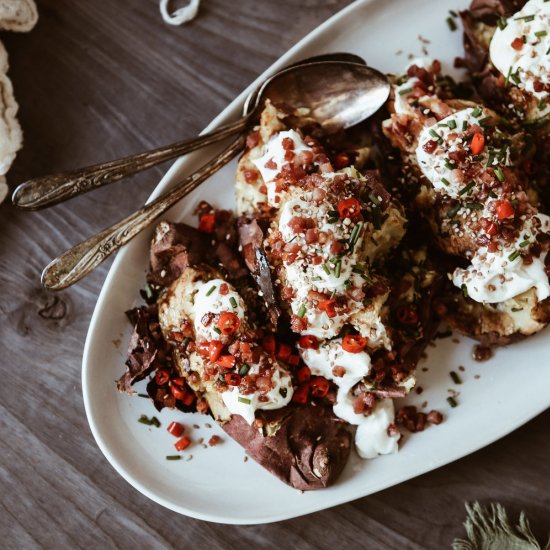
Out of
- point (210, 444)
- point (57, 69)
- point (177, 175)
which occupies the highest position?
point (57, 69)

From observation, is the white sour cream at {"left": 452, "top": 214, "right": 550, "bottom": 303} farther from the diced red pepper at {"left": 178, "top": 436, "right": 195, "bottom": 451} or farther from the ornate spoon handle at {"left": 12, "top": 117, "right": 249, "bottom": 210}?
the diced red pepper at {"left": 178, "top": 436, "right": 195, "bottom": 451}

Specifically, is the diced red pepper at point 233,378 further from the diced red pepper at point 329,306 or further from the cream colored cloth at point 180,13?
the cream colored cloth at point 180,13

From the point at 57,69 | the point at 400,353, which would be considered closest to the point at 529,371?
the point at 400,353

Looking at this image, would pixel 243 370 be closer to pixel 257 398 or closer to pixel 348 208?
pixel 257 398

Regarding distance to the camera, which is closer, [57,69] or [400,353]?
[400,353]

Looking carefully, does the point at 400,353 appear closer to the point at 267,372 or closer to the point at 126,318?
the point at 267,372

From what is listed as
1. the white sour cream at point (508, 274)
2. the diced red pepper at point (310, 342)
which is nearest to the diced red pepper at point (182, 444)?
the diced red pepper at point (310, 342)
